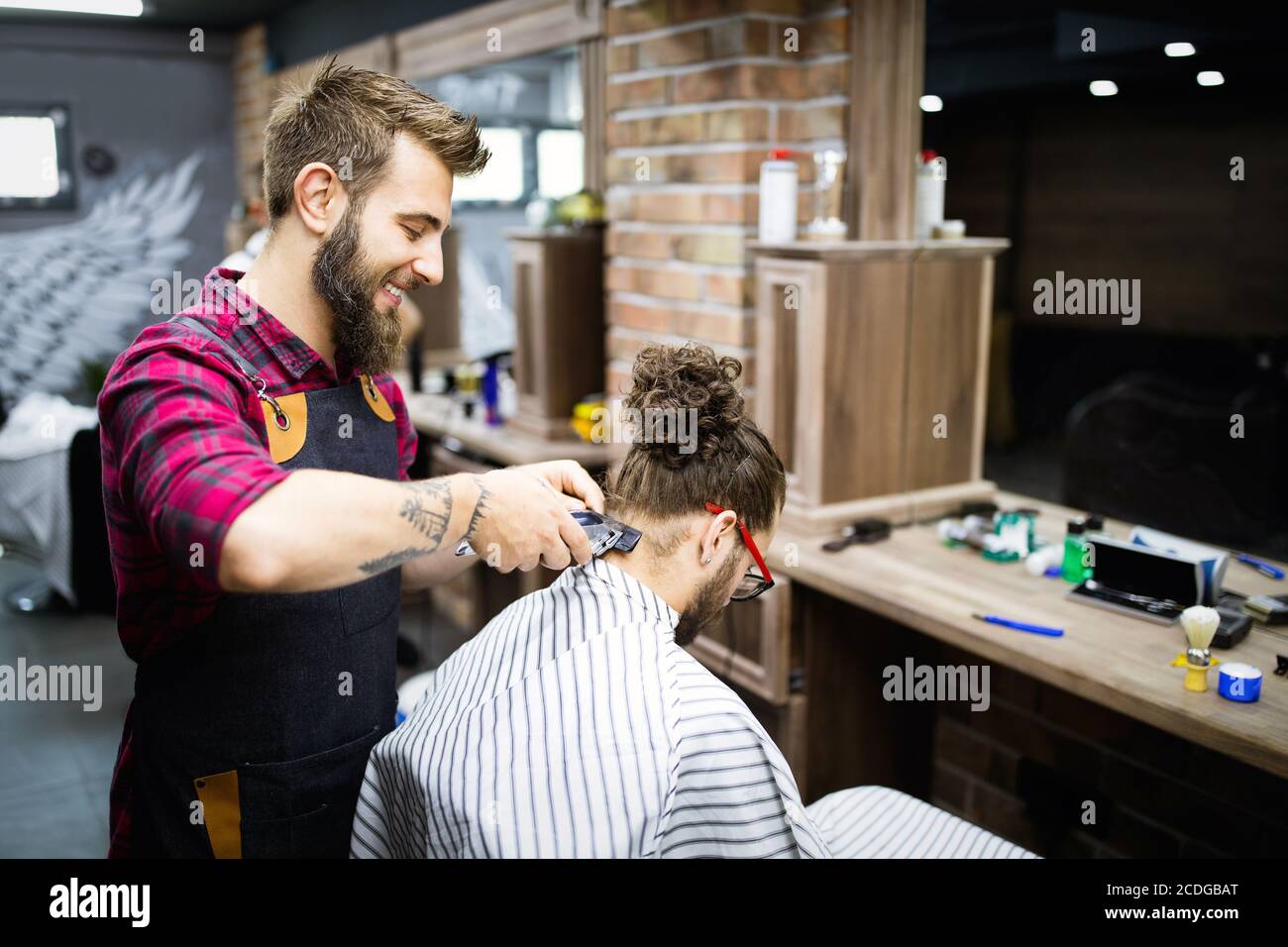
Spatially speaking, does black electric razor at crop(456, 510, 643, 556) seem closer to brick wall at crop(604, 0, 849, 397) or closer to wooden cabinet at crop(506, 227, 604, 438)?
brick wall at crop(604, 0, 849, 397)

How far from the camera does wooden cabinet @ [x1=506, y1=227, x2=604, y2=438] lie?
3.21m

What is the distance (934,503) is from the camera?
252cm

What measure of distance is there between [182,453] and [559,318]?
219 cm

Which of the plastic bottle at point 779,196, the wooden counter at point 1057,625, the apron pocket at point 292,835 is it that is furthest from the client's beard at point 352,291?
the plastic bottle at point 779,196

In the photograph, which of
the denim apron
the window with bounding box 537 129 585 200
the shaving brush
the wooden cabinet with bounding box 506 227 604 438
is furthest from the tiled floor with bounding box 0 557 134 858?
the shaving brush

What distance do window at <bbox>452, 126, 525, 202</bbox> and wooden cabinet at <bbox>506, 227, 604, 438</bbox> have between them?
1.21m

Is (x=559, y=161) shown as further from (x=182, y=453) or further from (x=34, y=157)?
(x=34, y=157)

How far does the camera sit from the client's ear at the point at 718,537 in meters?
1.48

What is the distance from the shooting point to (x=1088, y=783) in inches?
94.7

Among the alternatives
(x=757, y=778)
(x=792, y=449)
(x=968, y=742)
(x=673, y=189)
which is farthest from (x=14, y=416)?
(x=757, y=778)

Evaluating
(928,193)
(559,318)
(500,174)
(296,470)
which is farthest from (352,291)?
(500,174)

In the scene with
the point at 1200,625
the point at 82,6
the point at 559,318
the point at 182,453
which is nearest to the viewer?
the point at 182,453
